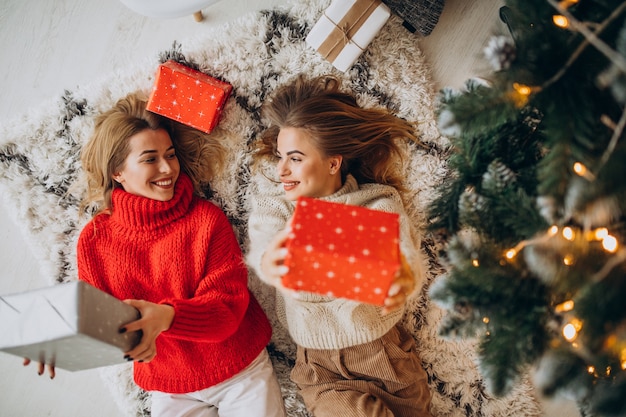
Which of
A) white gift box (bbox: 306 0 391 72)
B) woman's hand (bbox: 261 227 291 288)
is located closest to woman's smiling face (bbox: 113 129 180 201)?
woman's hand (bbox: 261 227 291 288)

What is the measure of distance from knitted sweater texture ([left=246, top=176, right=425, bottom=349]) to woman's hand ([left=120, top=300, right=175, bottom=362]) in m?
0.30

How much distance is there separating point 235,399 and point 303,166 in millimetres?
873

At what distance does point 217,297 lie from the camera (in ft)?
4.89

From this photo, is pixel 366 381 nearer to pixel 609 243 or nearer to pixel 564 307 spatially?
pixel 564 307

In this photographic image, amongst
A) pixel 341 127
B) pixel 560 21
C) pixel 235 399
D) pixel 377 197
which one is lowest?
pixel 235 399

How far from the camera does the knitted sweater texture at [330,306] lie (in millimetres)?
1462

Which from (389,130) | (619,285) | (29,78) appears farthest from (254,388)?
(29,78)

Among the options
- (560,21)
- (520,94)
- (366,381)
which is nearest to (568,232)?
(520,94)

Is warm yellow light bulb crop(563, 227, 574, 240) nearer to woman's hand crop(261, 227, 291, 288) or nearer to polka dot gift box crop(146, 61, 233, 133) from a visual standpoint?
woman's hand crop(261, 227, 291, 288)

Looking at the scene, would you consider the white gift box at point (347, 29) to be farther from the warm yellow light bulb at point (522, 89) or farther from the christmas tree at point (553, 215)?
the warm yellow light bulb at point (522, 89)

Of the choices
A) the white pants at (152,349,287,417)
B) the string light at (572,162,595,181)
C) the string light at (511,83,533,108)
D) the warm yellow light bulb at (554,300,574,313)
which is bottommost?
the white pants at (152,349,287,417)

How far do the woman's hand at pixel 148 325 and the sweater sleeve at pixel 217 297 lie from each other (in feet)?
0.13

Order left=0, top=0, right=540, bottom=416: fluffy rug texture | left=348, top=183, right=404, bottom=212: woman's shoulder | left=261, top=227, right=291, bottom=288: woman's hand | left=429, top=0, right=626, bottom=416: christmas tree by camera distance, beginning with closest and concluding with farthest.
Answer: left=429, top=0, right=626, bottom=416: christmas tree, left=261, top=227, right=291, bottom=288: woman's hand, left=348, top=183, right=404, bottom=212: woman's shoulder, left=0, top=0, right=540, bottom=416: fluffy rug texture

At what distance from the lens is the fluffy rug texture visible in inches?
67.0
